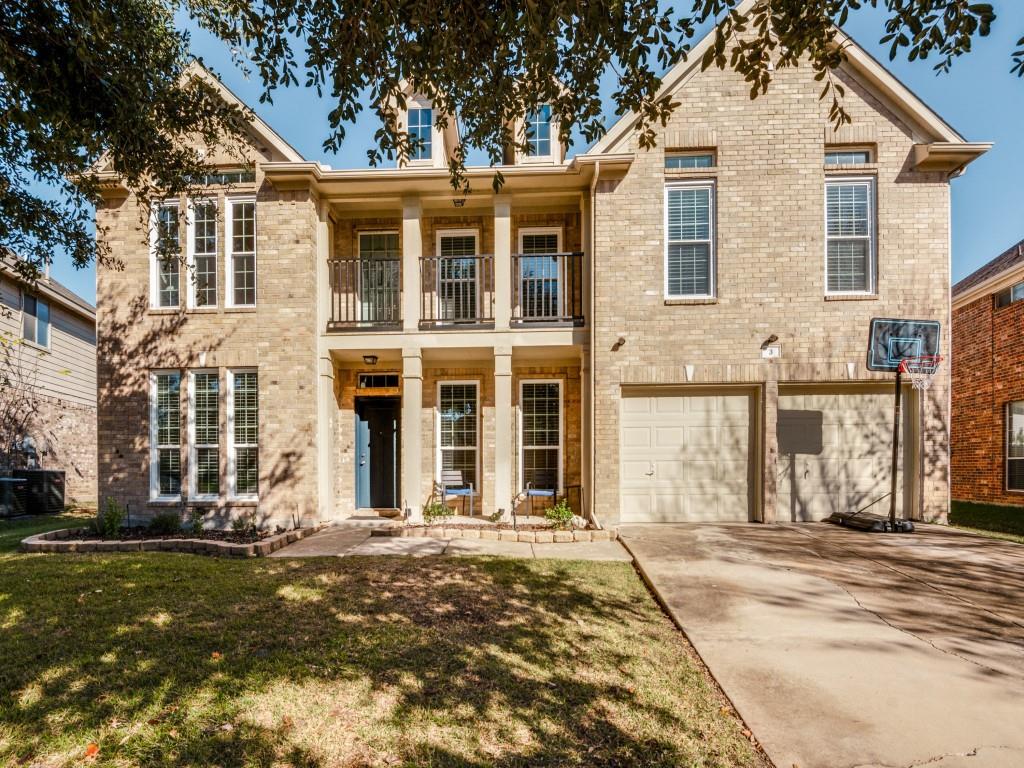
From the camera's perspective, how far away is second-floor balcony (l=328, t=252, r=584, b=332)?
33.9 feet

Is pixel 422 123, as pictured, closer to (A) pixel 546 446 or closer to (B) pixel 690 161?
(B) pixel 690 161

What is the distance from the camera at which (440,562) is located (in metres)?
6.78

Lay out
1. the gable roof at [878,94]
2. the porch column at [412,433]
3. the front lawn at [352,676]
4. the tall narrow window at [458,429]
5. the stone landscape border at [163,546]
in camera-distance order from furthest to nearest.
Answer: the tall narrow window at [458,429]
the porch column at [412,433]
the gable roof at [878,94]
the stone landscape border at [163,546]
the front lawn at [352,676]

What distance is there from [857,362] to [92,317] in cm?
2060

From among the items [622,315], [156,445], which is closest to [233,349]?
[156,445]

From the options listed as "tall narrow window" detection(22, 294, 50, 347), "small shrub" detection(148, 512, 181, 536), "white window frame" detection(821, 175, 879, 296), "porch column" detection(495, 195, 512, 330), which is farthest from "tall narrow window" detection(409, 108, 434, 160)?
"tall narrow window" detection(22, 294, 50, 347)

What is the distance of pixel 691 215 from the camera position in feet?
30.8

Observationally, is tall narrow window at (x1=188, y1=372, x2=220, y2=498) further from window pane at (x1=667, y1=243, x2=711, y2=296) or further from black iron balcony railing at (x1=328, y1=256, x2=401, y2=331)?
window pane at (x1=667, y1=243, x2=711, y2=296)

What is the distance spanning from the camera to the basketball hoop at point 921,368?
8.63 m

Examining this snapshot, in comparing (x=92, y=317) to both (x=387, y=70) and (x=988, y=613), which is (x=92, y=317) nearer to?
(x=387, y=70)

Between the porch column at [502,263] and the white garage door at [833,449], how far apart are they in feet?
17.0

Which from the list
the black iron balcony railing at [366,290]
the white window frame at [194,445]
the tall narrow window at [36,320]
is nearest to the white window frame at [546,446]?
the black iron balcony railing at [366,290]

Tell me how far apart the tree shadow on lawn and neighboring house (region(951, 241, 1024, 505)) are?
44.6 feet

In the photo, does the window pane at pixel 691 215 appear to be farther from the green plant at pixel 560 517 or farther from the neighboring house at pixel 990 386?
the neighboring house at pixel 990 386
